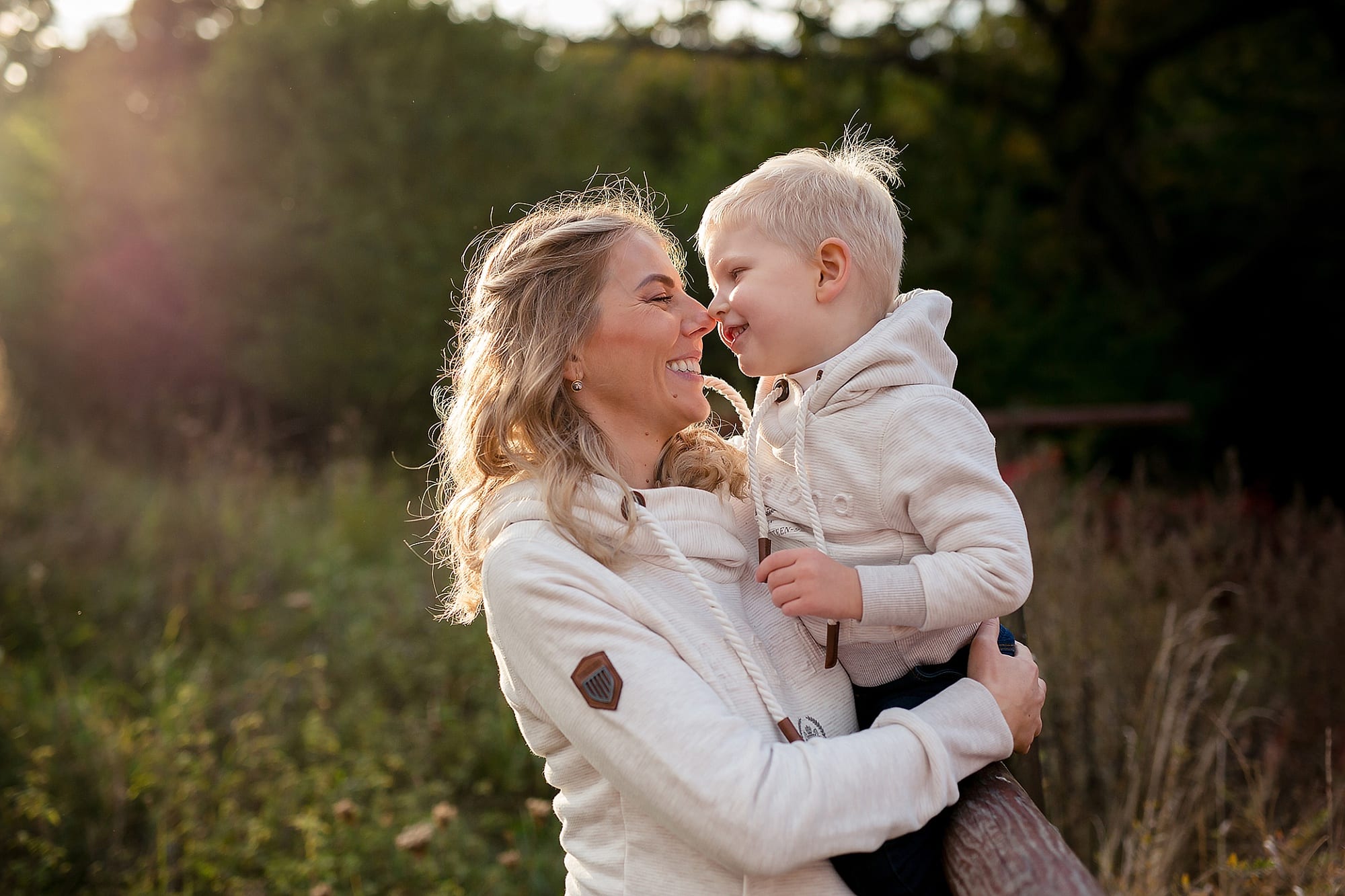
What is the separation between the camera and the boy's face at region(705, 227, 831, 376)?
193cm

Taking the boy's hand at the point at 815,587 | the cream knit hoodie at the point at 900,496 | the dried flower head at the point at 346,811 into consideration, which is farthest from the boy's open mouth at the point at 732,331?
the dried flower head at the point at 346,811

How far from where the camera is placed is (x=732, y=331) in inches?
78.8

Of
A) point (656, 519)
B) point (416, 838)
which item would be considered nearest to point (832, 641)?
point (656, 519)

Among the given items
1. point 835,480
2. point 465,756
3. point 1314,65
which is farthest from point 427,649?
point 1314,65

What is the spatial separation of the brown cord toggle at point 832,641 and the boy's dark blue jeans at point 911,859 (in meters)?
0.12

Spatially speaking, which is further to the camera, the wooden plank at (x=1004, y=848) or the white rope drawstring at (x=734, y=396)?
the white rope drawstring at (x=734, y=396)

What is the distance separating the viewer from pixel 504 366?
2.05 metres

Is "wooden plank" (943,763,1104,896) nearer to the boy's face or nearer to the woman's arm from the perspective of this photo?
the woman's arm

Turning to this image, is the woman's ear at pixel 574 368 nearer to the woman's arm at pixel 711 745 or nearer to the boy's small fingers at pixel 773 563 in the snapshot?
the woman's arm at pixel 711 745

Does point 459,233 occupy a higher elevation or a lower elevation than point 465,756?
higher

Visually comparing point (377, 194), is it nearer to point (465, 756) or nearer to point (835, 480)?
point (465, 756)

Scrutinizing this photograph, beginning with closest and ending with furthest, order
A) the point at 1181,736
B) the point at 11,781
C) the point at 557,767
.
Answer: the point at 557,767
the point at 1181,736
the point at 11,781

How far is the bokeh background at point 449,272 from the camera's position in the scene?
5152 mm

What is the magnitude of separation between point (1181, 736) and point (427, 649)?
3258 millimetres
